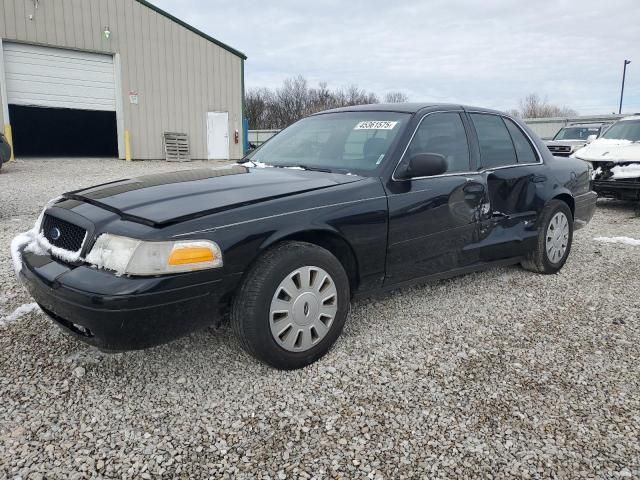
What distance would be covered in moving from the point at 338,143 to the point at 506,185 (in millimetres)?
1474

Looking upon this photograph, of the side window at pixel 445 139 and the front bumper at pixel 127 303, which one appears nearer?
the front bumper at pixel 127 303

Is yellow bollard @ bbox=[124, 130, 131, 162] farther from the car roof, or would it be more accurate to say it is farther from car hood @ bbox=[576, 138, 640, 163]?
the car roof

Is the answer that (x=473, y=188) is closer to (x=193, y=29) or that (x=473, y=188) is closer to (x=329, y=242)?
(x=329, y=242)

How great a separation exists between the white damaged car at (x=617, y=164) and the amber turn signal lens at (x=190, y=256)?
7864 mm

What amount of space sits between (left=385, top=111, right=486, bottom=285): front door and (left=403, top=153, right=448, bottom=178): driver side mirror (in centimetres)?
10

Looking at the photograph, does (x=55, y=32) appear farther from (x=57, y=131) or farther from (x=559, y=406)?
(x=559, y=406)

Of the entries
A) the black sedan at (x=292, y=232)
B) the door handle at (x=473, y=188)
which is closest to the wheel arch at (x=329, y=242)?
the black sedan at (x=292, y=232)

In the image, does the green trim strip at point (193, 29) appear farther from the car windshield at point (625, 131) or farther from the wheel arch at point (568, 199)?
the wheel arch at point (568, 199)

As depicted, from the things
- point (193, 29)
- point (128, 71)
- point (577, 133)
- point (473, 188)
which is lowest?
point (473, 188)

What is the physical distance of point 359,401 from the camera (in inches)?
97.3

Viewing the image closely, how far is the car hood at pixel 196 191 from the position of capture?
8.11ft

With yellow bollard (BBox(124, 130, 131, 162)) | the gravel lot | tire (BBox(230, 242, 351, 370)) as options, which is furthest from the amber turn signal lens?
yellow bollard (BBox(124, 130, 131, 162))

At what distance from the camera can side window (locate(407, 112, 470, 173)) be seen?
349cm

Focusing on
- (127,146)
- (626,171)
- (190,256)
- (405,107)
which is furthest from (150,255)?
(127,146)
